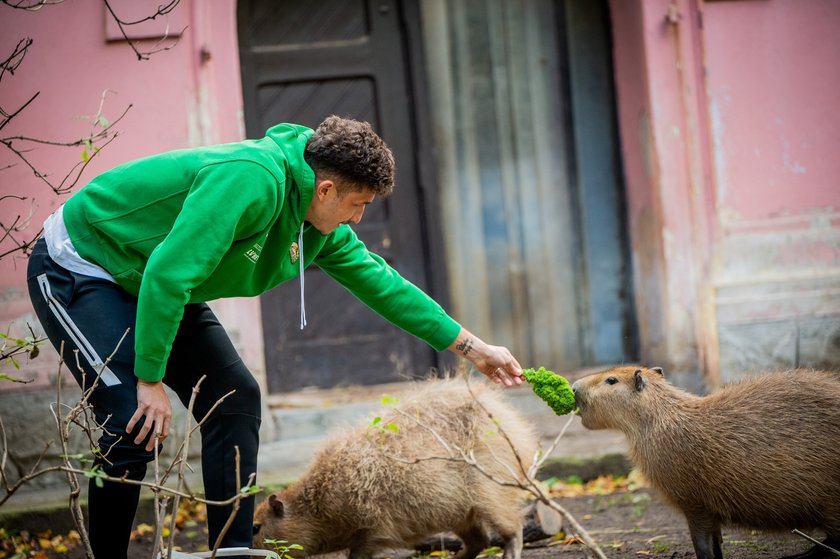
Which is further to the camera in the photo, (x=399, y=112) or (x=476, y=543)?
(x=399, y=112)

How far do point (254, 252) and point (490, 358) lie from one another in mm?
1156

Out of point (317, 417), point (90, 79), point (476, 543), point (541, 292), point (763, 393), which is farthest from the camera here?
point (541, 292)

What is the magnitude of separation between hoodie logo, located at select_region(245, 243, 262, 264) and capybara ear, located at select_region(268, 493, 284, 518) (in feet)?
5.43

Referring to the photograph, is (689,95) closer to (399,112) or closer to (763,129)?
(763,129)

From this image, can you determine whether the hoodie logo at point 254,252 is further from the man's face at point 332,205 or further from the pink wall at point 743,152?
the pink wall at point 743,152

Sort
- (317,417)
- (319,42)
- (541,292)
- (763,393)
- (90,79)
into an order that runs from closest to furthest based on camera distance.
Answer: (763,393), (90,79), (317,417), (319,42), (541,292)

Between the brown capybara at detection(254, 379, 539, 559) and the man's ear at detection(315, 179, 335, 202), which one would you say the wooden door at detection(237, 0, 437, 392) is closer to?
the brown capybara at detection(254, 379, 539, 559)

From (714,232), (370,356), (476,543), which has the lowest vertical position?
(476,543)

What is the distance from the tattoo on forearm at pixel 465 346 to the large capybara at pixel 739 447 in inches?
24.2

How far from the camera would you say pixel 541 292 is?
835 centimetres

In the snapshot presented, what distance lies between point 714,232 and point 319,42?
3.41 m

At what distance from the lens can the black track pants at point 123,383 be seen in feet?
11.0

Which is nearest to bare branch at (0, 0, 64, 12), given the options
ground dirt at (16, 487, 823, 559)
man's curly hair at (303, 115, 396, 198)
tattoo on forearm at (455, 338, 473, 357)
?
man's curly hair at (303, 115, 396, 198)

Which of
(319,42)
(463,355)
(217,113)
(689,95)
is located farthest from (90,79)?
(689,95)
